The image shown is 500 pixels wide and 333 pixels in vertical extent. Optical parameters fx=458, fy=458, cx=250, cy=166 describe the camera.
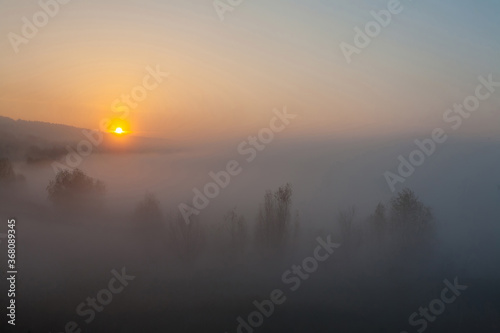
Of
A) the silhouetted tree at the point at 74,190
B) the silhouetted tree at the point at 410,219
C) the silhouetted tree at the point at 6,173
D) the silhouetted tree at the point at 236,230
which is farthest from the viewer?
the silhouetted tree at the point at 6,173

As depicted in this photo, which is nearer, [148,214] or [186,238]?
[186,238]

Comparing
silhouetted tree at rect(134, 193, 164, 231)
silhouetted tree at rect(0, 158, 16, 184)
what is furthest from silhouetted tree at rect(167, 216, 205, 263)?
silhouetted tree at rect(0, 158, 16, 184)

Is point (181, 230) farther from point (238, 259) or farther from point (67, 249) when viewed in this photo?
point (67, 249)

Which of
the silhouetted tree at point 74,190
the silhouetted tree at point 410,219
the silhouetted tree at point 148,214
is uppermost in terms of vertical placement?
the silhouetted tree at point 74,190

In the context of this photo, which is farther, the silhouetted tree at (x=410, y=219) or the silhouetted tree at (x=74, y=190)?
the silhouetted tree at (x=74, y=190)

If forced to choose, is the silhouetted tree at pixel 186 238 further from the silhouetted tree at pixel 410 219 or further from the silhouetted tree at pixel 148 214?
the silhouetted tree at pixel 410 219

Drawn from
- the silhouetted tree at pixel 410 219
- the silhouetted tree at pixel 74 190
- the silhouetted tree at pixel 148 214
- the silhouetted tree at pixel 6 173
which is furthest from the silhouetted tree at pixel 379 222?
the silhouetted tree at pixel 6 173

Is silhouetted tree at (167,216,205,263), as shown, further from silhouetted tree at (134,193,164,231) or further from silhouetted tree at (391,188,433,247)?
silhouetted tree at (391,188,433,247)

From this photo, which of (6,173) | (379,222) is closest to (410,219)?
(379,222)

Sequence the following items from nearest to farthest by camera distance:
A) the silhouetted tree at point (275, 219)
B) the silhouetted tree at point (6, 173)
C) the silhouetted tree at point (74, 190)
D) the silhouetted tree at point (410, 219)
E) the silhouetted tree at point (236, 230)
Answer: the silhouetted tree at point (236, 230), the silhouetted tree at point (410, 219), the silhouetted tree at point (275, 219), the silhouetted tree at point (74, 190), the silhouetted tree at point (6, 173)

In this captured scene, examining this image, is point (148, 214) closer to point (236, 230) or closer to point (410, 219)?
point (236, 230)

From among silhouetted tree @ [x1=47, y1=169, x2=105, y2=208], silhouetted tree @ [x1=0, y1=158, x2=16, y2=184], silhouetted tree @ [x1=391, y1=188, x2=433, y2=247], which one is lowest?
silhouetted tree @ [x1=391, y1=188, x2=433, y2=247]

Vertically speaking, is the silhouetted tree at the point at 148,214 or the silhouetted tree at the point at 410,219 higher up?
the silhouetted tree at the point at 148,214

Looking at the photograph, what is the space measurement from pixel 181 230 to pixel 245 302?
17706 mm
